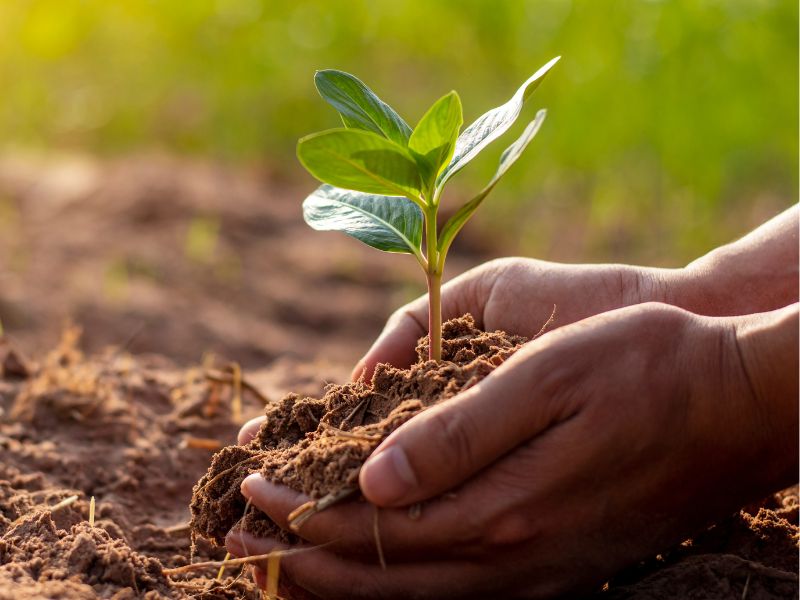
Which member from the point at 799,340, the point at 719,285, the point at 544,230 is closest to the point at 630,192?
the point at 544,230

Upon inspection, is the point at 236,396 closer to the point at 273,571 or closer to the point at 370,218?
the point at 370,218

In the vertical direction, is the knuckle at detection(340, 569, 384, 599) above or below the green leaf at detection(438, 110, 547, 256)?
below

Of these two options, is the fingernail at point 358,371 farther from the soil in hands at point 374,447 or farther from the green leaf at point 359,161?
the green leaf at point 359,161

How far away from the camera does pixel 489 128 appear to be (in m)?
1.60

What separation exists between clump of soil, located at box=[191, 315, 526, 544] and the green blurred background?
366 centimetres

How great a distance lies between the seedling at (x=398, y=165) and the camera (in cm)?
143

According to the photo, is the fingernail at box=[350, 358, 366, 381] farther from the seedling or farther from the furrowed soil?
the seedling

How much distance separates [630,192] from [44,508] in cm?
456

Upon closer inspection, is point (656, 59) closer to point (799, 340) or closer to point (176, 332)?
point (176, 332)

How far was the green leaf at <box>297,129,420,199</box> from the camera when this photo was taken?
4.53 feet

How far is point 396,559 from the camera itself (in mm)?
1360

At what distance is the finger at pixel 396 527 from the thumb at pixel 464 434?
31 millimetres

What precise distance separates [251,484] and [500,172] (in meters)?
0.63

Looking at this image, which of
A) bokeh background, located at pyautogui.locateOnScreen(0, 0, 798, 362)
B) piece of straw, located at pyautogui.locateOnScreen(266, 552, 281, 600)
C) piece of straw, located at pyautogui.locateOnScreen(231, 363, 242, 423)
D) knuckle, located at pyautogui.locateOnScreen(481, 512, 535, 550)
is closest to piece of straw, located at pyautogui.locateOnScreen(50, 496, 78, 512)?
piece of straw, located at pyautogui.locateOnScreen(266, 552, 281, 600)
